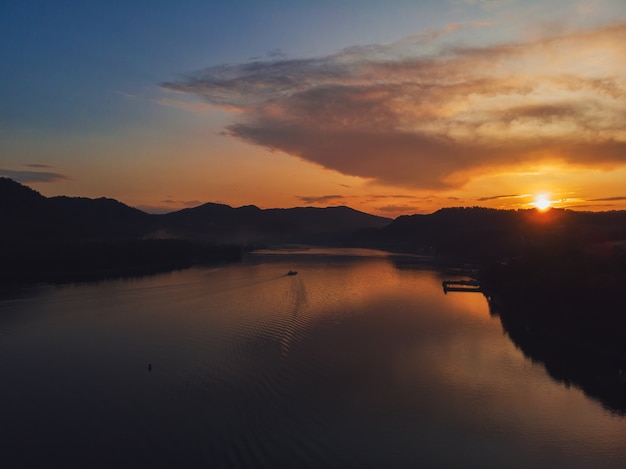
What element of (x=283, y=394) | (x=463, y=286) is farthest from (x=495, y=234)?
(x=283, y=394)

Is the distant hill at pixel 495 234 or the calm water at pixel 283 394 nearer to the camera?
the calm water at pixel 283 394

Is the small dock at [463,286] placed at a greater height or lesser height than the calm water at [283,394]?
greater

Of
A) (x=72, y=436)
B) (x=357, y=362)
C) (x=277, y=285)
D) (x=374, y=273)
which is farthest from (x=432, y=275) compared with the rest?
(x=72, y=436)

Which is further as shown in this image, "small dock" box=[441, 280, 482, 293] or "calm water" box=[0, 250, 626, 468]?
"small dock" box=[441, 280, 482, 293]

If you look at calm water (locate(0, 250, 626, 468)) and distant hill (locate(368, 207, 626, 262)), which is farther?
distant hill (locate(368, 207, 626, 262))

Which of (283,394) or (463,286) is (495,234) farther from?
(283,394)

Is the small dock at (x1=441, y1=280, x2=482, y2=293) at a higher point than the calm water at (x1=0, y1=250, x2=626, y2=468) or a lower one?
higher

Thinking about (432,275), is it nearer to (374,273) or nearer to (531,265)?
(374,273)

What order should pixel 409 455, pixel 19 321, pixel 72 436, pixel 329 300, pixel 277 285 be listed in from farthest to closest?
pixel 277 285
pixel 329 300
pixel 19 321
pixel 72 436
pixel 409 455
